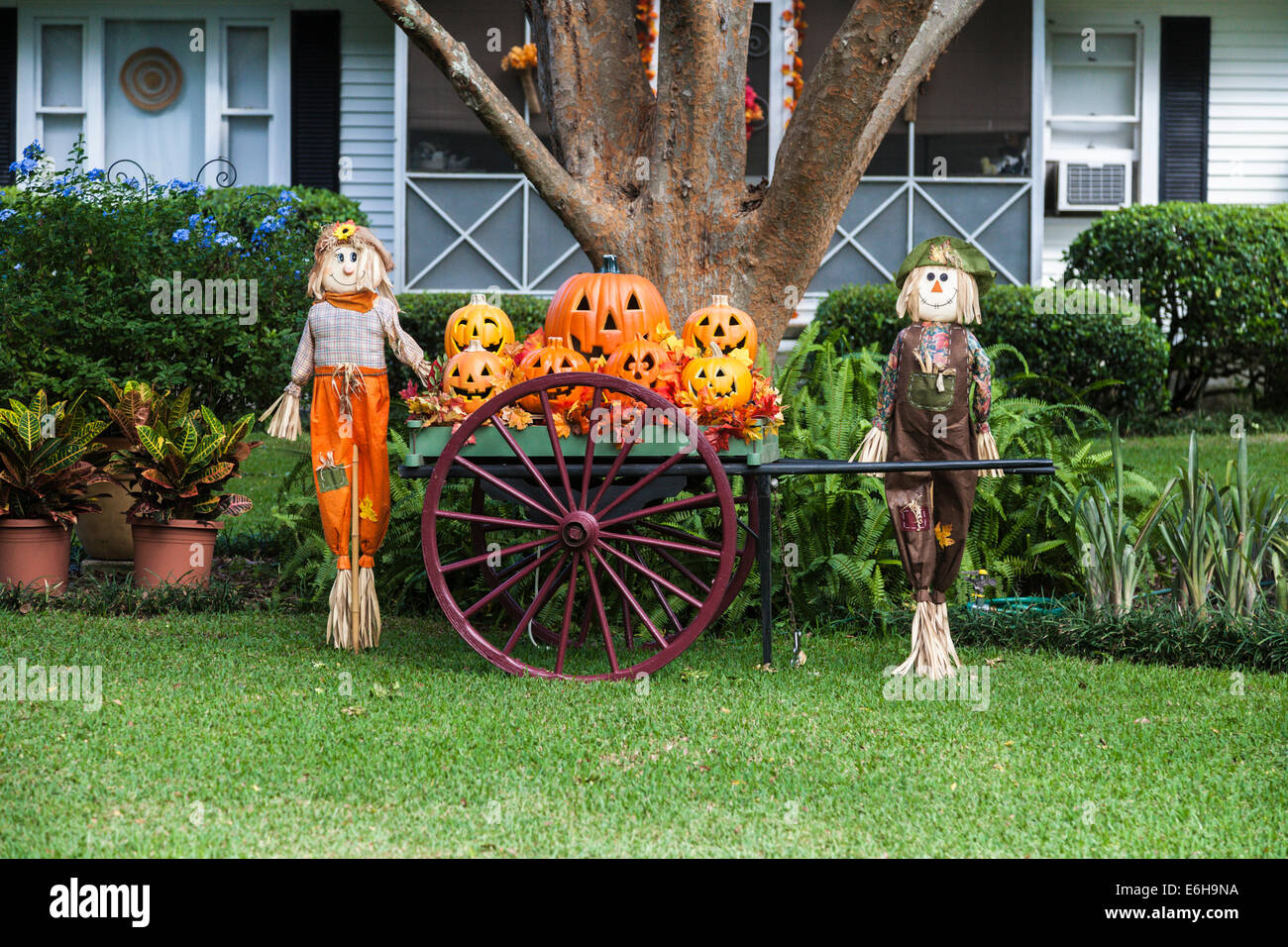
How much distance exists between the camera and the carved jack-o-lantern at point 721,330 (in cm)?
456

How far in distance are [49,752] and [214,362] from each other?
137 inches

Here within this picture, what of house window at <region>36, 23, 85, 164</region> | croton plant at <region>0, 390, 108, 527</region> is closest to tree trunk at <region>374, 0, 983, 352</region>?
croton plant at <region>0, 390, 108, 527</region>

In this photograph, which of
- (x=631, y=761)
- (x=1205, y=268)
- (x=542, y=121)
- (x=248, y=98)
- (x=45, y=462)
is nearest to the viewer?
(x=631, y=761)

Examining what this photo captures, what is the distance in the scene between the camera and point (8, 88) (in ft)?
40.4

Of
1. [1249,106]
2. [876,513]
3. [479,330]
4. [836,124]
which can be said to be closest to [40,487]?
[479,330]

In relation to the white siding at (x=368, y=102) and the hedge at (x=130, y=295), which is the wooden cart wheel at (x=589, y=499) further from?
the white siding at (x=368, y=102)

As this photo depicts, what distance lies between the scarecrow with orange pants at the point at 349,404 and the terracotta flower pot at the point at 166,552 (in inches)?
44.1

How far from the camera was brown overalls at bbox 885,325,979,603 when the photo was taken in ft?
13.9

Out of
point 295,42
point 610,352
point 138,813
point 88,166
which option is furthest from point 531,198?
point 138,813

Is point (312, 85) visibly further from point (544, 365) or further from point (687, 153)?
point (544, 365)

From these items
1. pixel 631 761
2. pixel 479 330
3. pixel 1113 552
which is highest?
pixel 479 330

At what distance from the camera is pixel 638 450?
13.7ft

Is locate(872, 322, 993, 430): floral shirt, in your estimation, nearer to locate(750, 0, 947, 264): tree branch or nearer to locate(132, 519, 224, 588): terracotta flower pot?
locate(750, 0, 947, 264): tree branch

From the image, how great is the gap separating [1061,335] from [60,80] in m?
10.3
